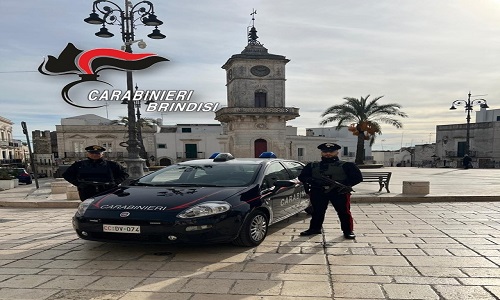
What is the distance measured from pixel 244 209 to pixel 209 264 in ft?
2.76

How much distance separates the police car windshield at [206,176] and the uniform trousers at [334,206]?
103 centimetres

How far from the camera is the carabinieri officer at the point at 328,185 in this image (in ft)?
16.5

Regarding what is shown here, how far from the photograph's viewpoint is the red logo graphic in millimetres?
12672

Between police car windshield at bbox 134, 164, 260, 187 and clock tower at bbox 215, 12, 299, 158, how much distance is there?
74.0ft

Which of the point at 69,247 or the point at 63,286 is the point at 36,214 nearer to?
the point at 69,247

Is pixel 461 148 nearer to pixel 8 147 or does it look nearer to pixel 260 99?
pixel 260 99

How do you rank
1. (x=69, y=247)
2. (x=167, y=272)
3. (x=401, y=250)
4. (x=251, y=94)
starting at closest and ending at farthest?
(x=167, y=272) → (x=401, y=250) → (x=69, y=247) → (x=251, y=94)

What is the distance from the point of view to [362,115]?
28.2 m

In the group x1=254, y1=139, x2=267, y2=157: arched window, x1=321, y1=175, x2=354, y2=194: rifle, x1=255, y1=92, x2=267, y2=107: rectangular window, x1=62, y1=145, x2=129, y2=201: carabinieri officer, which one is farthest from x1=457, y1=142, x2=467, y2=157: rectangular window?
x1=62, y1=145, x2=129, y2=201: carabinieri officer

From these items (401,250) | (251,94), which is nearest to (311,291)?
(401,250)

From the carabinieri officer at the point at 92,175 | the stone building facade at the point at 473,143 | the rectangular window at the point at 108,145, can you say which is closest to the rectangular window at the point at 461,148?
the stone building facade at the point at 473,143

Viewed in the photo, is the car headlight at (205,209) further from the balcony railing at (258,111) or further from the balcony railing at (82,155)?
the balcony railing at (82,155)

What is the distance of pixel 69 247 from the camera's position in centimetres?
475

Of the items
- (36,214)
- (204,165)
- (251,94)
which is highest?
(251,94)
